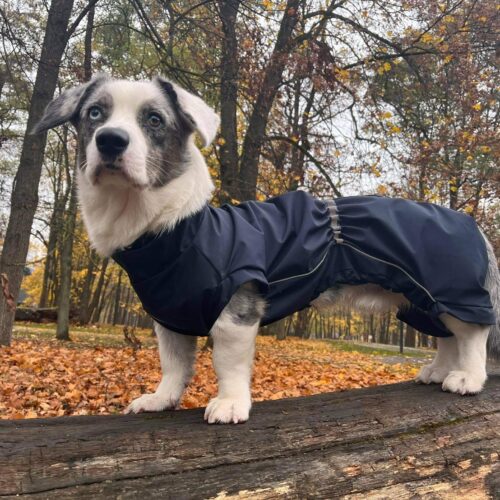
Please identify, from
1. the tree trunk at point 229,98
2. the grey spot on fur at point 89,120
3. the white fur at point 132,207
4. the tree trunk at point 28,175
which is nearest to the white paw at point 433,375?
the white fur at point 132,207

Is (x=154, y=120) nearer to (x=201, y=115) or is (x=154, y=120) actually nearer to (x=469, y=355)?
(x=201, y=115)

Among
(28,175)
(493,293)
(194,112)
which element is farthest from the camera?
(28,175)

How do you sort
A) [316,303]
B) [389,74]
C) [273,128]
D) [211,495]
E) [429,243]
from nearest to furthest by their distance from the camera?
1. [211,495]
2. [429,243]
3. [316,303]
4. [389,74]
5. [273,128]

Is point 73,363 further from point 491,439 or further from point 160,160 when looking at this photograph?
point 491,439

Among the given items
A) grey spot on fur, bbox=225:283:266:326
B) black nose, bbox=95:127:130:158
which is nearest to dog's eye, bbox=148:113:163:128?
black nose, bbox=95:127:130:158

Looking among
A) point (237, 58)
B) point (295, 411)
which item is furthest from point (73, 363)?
point (295, 411)

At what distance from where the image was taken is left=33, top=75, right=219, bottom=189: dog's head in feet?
9.46

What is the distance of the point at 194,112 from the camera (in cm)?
330

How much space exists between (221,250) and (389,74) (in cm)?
1027

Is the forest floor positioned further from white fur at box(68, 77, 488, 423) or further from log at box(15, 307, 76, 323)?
log at box(15, 307, 76, 323)

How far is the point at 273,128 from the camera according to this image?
13.4 m

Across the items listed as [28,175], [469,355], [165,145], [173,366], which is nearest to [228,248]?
[165,145]

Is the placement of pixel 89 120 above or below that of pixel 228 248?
above

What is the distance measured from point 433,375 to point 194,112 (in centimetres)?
271
